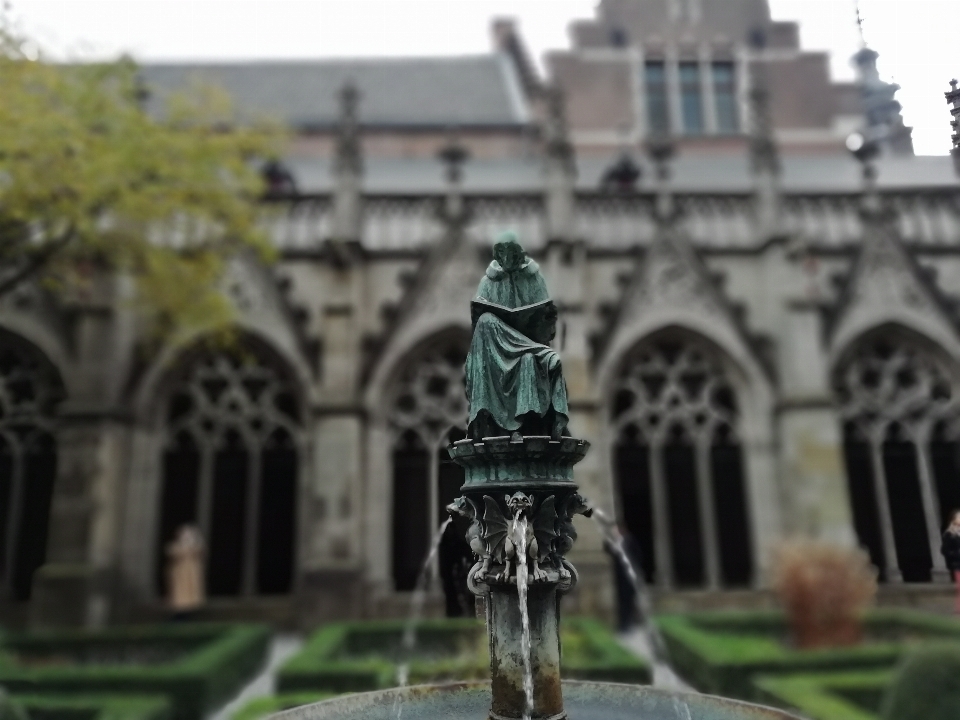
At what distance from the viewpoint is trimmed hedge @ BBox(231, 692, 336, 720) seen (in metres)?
5.57

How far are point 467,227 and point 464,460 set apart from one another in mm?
9745

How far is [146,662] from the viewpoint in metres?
8.78

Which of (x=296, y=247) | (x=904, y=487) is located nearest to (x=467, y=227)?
(x=296, y=247)

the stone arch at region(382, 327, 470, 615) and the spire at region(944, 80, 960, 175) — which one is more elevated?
the spire at region(944, 80, 960, 175)

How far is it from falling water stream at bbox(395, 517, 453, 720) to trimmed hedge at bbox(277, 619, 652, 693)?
0.09m

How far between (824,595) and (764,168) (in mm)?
8043

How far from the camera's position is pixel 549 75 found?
19719mm

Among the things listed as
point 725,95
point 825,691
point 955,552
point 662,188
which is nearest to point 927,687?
point 825,691

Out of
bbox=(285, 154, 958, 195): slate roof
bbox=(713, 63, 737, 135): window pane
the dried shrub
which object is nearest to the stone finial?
bbox=(285, 154, 958, 195): slate roof

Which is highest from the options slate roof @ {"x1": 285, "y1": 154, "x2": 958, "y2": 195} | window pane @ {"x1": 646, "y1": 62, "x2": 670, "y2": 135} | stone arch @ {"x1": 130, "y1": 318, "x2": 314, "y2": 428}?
window pane @ {"x1": 646, "y1": 62, "x2": 670, "y2": 135}

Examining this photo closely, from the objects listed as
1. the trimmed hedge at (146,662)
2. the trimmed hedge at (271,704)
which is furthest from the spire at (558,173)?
the trimmed hedge at (271,704)

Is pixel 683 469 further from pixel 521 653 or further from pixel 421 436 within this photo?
pixel 521 653

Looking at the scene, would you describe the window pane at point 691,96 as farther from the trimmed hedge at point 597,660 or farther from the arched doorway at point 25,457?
the arched doorway at point 25,457

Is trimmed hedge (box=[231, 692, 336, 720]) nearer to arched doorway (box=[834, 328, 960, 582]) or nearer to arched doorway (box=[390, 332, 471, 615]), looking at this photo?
arched doorway (box=[390, 332, 471, 615])
